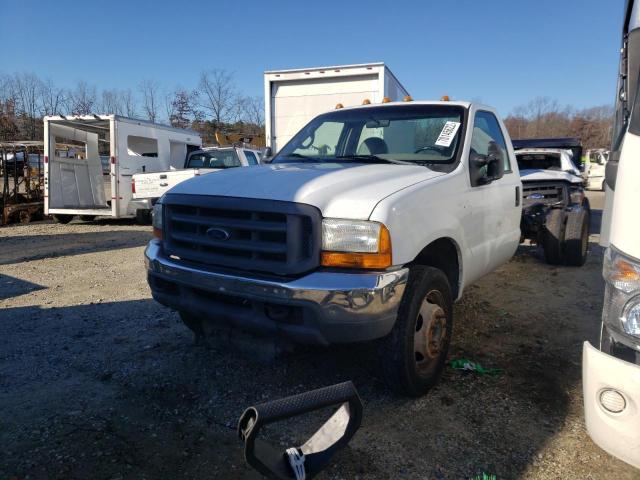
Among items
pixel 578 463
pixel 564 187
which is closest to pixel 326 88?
pixel 564 187

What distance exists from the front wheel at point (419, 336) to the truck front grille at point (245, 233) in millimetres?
670

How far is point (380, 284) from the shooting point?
2.46 m

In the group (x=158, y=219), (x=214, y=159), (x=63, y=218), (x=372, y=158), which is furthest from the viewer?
(x=63, y=218)

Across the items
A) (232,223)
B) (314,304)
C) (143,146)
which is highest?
(143,146)

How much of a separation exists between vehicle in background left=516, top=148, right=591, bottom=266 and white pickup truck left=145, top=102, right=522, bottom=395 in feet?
11.4

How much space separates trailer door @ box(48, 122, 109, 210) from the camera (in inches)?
460

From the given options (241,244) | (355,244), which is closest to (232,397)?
(241,244)

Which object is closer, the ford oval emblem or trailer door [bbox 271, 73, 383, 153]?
the ford oval emblem

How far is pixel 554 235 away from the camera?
671 centimetres

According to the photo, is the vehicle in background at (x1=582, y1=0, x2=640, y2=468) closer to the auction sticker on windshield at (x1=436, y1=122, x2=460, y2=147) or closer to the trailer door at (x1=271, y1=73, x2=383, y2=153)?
the auction sticker on windshield at (x1=436, y1=122, x2=460, y2=147)

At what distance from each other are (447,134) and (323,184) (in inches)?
52.9

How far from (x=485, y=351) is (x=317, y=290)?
207cm

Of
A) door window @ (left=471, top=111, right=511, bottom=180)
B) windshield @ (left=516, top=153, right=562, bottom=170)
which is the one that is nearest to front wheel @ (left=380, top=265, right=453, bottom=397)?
door window @ (left=471, top=111, right=511, bottom=180)

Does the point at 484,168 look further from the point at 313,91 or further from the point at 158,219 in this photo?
the point at 313,91
